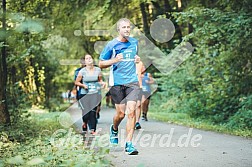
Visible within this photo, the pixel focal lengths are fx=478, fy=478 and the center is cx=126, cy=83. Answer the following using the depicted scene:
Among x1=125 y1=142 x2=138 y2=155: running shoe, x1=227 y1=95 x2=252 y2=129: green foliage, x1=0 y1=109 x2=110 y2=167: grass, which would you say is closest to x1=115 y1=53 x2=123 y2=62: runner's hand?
x1=125 y1=142 x2=138 y2=155: running shoe

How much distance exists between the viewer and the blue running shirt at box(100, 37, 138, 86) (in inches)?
328

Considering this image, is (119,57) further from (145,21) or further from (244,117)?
(145,21)

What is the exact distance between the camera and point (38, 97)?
96.6 ft

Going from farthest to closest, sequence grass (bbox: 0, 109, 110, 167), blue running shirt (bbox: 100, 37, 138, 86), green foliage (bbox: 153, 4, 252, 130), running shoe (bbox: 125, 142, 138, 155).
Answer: green foliage (bbox: 153, 4, 252, 130) < blue running shirt (bbox: 100, 37, 138, 86) < running shoe (bbox: 125, 142, 138, 155) < grass (bbox: 0, 109, 110, 167)

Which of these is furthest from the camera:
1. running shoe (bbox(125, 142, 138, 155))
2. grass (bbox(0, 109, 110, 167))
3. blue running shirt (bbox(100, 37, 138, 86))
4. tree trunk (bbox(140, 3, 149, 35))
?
tree trunk (bbox(140, 3, 149, 35))

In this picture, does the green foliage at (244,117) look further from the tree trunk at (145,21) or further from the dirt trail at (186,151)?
the tree trunk at (145,21)

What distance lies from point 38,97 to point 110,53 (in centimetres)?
2169

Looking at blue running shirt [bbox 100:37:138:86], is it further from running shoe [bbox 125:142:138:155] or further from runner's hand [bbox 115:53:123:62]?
running shoe [bbox 125:142:138:155]

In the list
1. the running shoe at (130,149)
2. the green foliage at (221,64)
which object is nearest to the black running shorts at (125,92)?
the running shoe at (130,149)

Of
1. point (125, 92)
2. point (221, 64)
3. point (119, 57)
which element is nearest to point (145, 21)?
point (221, 64)

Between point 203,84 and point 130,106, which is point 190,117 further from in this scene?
point 130,106

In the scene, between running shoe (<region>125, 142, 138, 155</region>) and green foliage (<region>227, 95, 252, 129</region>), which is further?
green foliage (<region>227, 95, 252, 129</region>)

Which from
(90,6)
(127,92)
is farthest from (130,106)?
(90,6)

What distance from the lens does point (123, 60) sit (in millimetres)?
8328
